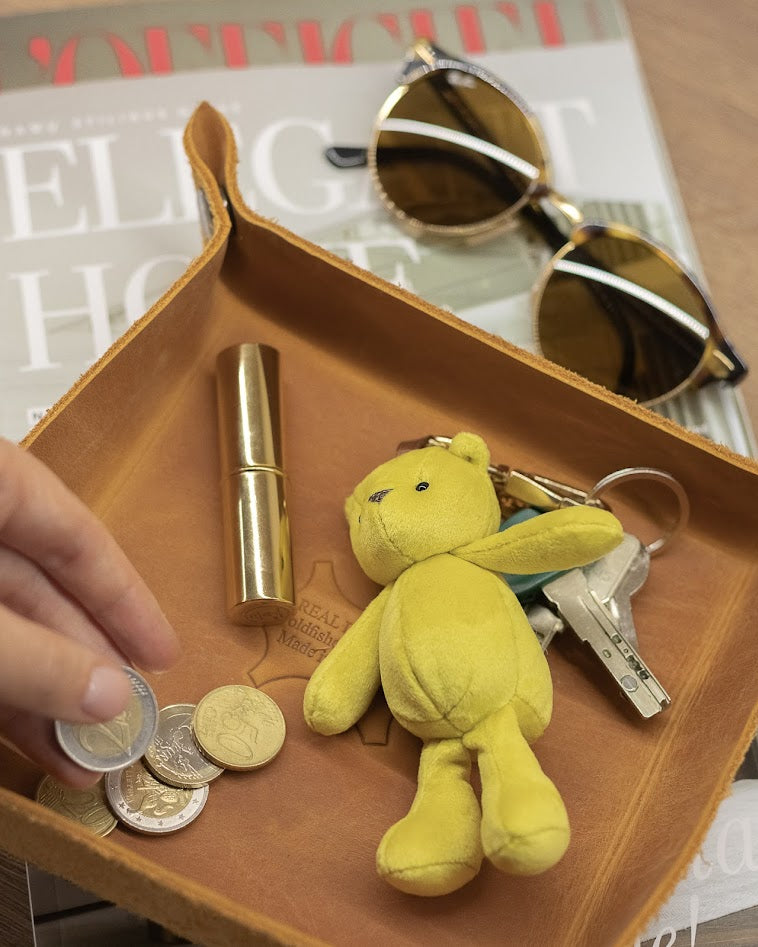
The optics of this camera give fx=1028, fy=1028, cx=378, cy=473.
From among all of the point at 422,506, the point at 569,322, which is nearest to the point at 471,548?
the point at 422,506

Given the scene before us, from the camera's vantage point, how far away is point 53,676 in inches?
14.0

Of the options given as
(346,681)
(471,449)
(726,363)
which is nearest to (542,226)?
(726,363)

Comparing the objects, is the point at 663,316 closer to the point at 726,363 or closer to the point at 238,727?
the point at 726,363

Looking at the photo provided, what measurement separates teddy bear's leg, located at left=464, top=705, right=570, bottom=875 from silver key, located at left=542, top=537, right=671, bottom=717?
7cm

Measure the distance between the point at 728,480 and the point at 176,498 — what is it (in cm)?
28

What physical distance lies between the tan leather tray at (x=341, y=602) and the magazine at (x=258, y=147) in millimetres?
117

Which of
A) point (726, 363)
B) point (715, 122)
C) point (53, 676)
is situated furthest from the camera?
point (715, 122)

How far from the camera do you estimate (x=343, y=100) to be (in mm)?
728

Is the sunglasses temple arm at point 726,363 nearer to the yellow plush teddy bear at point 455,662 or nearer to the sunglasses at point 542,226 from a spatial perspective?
the sunglasses at point 542,226

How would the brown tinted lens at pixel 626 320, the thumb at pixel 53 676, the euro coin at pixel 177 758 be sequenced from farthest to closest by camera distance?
the brown tinted lens at pixel 626 320 → the euro coin at pixel 177 758 → the thumb at pixel 53 676

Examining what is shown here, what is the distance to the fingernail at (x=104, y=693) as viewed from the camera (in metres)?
0.37

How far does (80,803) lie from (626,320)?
42cm

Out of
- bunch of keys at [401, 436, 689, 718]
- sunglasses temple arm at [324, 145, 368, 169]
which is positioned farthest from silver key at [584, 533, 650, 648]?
sunglasses temple arm at [324, 145, 368, 169]

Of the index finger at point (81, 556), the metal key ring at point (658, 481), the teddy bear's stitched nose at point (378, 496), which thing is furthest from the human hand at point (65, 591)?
the metal key ring at point (658, 481)
